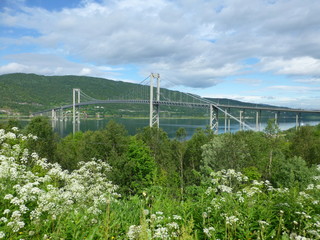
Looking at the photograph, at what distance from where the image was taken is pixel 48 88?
159 meters

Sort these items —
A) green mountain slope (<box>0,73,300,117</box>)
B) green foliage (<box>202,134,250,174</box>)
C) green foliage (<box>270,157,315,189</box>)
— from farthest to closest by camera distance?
green mountain slope (<box>0,73,300,117</box>)
green foliage (<box>202,134,250,174</box>)
green foliage (<box>270,157,315,189</box>)

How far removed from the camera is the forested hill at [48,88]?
124 m

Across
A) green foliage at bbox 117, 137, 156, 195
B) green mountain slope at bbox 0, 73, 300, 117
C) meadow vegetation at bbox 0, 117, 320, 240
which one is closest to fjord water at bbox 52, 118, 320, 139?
green mountain slope at bbox 0, 73, 300, 117

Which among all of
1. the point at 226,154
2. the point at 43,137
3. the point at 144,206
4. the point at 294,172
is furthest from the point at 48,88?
the point at 144,206

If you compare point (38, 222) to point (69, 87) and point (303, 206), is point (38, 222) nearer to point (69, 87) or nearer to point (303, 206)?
point (303, 206)

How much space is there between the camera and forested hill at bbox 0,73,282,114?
123875mm

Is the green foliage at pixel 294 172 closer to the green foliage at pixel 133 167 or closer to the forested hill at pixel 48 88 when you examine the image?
the green foliage at pixel 133 167

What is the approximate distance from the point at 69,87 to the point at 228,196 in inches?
6906

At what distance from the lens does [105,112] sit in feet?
372

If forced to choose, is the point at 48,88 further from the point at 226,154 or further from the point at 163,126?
the point at 226,154

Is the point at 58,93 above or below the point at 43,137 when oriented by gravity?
above

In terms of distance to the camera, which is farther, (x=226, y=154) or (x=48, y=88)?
(x=48, y=88)

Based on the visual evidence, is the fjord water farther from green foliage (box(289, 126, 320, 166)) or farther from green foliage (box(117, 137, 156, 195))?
green foliage (box(117, 137, 156, 195))

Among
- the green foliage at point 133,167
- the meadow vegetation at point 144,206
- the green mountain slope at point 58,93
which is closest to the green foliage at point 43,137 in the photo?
the green foliage at point 133,167
